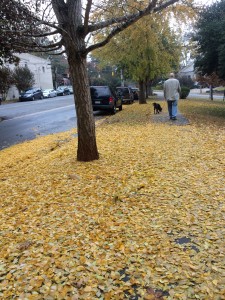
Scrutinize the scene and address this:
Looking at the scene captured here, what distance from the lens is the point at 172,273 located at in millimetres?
2764

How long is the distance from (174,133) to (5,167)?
17.4 ft

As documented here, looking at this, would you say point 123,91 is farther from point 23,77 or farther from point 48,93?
point 48,93

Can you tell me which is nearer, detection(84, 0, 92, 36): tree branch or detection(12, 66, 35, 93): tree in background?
detection(84, 0, 92, 36): tree branch

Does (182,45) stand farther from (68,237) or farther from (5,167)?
(68,237)

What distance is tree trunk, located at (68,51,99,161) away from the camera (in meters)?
6.07

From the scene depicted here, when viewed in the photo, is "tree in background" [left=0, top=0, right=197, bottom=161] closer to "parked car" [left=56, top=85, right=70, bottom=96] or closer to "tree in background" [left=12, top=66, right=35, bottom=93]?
"tree in background" [left=12, top=66, right=35, bottom=93]

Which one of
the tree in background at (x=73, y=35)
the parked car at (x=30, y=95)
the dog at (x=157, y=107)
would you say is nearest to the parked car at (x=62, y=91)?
the parked car at (x=30, y=95)

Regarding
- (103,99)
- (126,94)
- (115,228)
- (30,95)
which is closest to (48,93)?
(30,95)

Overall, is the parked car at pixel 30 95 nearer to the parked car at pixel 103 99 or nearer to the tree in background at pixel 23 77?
the tree in background at pixel 23 77

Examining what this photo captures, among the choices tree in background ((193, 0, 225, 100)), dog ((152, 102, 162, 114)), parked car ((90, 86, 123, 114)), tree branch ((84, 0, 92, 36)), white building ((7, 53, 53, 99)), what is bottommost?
dog ((152, 102, 162, 114))

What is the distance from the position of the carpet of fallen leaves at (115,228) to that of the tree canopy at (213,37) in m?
9.40

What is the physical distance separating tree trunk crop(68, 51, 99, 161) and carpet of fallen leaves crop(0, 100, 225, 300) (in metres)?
0.29

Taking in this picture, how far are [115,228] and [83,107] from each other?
3216 mm

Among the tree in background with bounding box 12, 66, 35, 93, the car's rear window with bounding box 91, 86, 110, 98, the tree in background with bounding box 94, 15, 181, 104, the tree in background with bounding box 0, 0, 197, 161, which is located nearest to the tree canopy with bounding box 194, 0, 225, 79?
the tree in background with bounding box 94, 15, 181, 104
